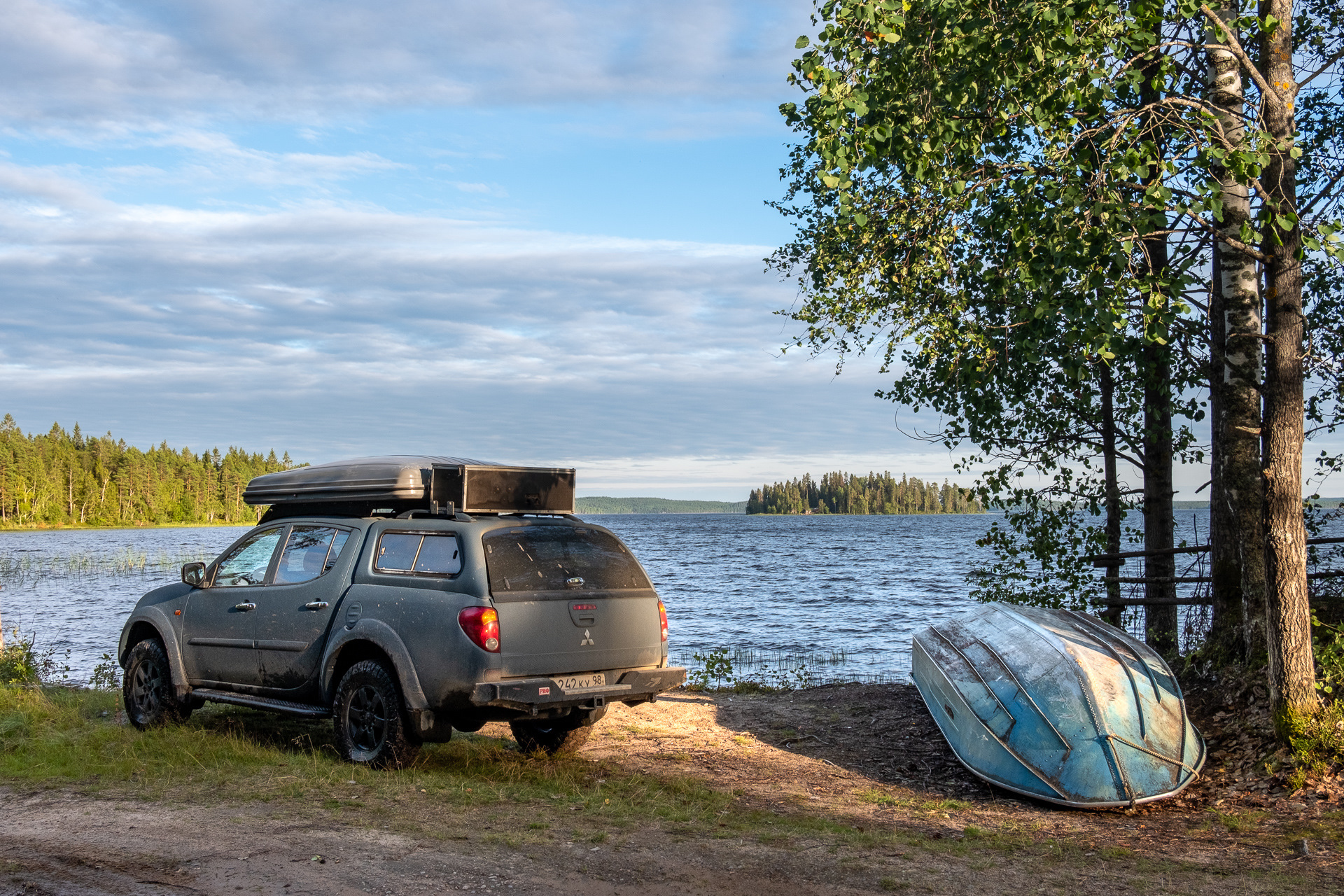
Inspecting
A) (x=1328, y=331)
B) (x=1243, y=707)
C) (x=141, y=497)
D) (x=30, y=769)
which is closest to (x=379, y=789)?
(x=30, y=769)

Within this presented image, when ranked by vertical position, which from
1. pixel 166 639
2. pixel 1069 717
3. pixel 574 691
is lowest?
pixel 1069 717

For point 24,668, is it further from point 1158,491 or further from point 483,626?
point 1158,491

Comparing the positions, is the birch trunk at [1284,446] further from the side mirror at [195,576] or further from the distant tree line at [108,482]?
the distant tree line at [108,482]

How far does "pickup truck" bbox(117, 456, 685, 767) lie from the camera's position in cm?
697

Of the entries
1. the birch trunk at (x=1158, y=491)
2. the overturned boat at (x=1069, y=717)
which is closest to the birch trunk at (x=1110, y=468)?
the birch trunk at (x=1158, y=491)

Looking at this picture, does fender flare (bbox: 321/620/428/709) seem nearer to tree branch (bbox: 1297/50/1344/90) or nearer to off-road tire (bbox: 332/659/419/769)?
off-road tire (bbox: 332/659/419/769)

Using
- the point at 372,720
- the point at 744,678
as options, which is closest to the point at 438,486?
the point at 372,720

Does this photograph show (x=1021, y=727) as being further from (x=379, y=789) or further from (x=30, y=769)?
(x=30, y=769)

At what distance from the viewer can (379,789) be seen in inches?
264

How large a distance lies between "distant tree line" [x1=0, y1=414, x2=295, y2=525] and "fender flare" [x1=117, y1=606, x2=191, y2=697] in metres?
109

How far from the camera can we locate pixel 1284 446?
7.67 meters

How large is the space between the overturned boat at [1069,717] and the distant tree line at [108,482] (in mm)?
112591

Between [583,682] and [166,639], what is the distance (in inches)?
163

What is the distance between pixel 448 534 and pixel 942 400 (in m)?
6.97
